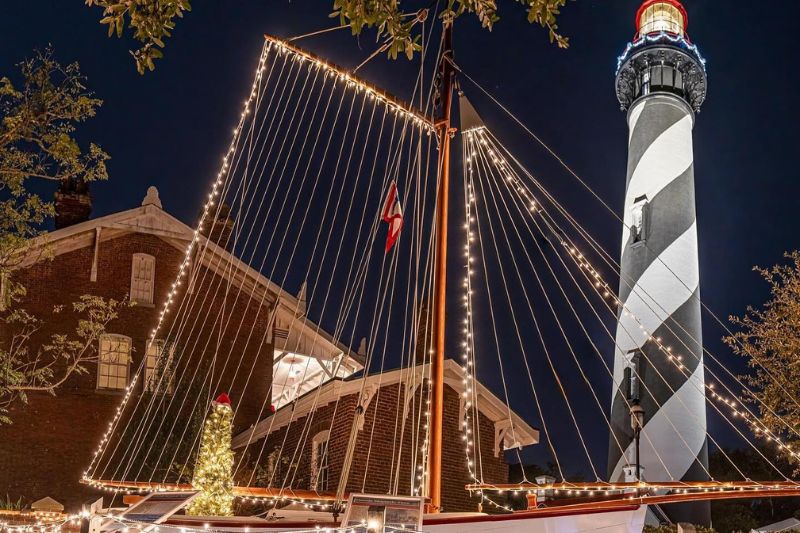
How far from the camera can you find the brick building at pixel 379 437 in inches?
695

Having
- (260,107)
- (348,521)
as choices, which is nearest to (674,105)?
(260,107)

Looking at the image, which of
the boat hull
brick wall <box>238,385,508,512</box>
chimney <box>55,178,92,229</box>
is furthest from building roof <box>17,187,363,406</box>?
the boat hull

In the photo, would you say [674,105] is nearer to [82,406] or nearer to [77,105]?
[77,105]

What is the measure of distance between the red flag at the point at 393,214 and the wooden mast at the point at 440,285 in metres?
1.15

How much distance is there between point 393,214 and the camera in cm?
1310

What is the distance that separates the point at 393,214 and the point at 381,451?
267 inches

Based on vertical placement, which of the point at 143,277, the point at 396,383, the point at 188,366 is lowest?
the point at 396,383

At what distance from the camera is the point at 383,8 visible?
251 inches

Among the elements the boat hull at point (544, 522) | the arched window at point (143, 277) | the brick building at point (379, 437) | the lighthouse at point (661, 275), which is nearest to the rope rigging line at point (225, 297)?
the arched window at point (143, 277)

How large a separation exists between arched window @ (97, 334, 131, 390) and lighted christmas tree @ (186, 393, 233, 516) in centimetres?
725

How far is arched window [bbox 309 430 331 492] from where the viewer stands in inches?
702

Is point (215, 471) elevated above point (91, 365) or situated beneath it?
situated beneath

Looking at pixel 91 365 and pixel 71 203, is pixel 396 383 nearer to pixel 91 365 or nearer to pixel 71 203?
pixel 91 365

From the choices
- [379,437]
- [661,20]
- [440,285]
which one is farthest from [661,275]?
[440,285]
